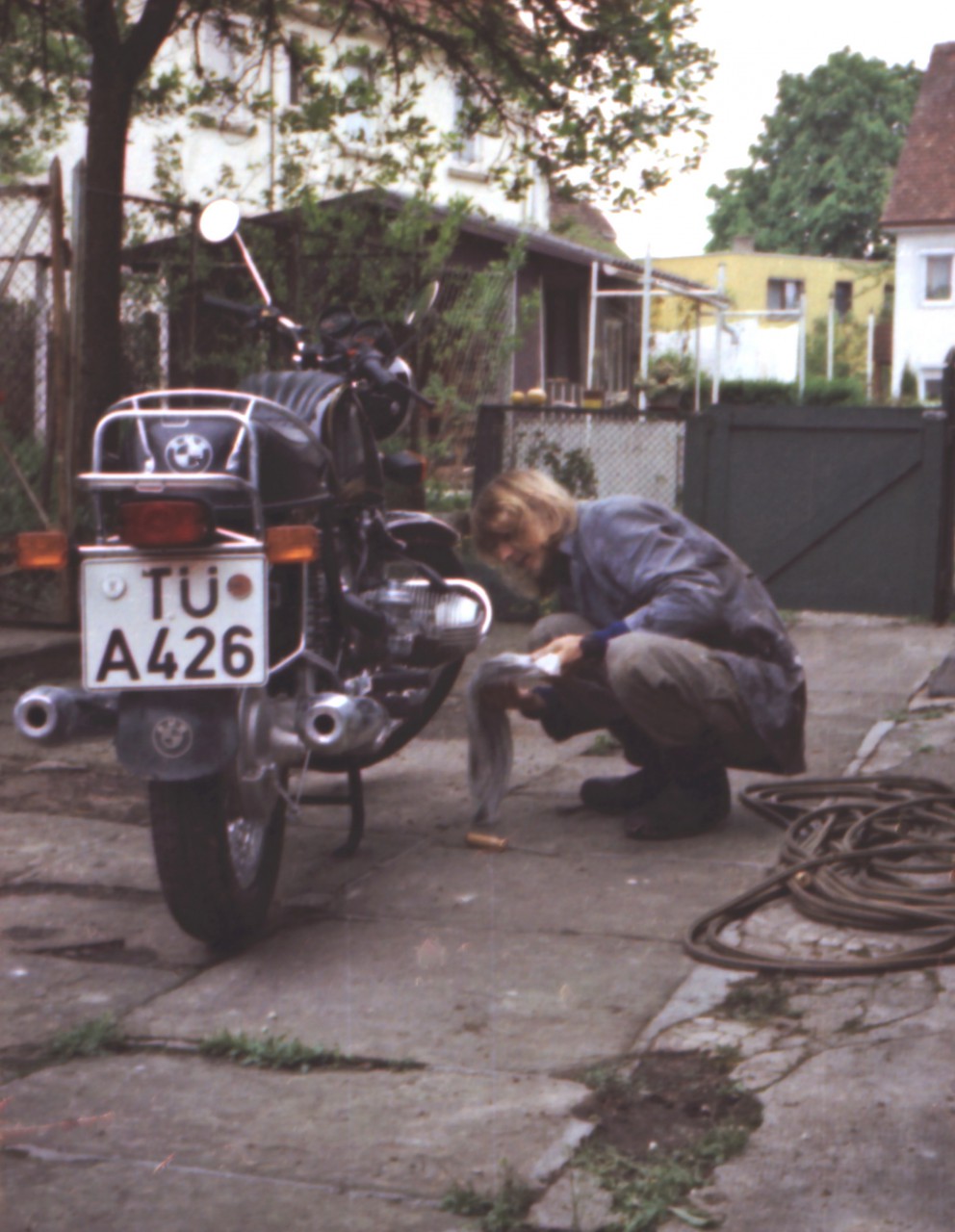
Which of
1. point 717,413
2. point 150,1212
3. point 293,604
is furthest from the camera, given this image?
point 717,413

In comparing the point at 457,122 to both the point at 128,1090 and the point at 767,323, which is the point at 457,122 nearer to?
the point at 128,1090

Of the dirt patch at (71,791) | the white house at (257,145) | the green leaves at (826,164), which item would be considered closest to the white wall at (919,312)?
the white house at (257,145)

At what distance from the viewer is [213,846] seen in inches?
157

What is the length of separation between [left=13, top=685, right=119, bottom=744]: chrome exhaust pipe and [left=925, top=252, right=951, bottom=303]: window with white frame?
46.9 meters

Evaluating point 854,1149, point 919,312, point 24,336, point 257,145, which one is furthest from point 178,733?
point 919,312

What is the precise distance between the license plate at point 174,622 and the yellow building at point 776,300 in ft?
114

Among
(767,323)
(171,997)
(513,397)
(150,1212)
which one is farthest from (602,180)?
(767,323)

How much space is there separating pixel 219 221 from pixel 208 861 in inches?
86.3

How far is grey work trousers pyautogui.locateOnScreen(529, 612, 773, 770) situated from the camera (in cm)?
502

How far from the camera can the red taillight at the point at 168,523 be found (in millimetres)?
3877

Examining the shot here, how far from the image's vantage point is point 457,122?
1306 cm

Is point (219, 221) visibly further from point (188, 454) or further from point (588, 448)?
point (588, 448)

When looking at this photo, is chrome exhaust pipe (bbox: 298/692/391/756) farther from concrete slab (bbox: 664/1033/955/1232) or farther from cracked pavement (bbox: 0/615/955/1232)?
concrete slab (bbox: 664/1033/955/1232)

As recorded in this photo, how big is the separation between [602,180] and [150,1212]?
10542mm
